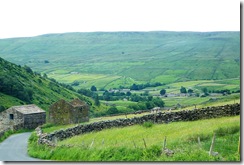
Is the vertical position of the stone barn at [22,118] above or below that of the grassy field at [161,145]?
below

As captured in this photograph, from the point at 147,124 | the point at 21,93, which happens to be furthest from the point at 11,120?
the point at 147,124

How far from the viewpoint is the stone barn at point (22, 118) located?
45112 mm

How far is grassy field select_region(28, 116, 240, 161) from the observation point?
1630 centimetres

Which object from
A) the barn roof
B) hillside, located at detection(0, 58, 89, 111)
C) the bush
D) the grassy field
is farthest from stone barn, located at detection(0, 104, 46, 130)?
the grassy field

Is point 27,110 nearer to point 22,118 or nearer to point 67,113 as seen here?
point 22,118

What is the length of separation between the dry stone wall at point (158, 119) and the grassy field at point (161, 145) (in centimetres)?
90

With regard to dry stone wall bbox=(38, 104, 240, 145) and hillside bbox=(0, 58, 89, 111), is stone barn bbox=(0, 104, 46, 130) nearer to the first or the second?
hillside bbox=(0, 58, 89, 111)

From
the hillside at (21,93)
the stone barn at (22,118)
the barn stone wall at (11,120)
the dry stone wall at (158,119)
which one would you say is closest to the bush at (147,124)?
the dry stone wall at (158,119)

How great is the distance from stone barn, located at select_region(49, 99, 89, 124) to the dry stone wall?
15804 mm

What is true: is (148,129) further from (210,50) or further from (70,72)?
(70,72)

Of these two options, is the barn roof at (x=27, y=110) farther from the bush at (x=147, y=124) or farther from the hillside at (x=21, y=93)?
the bush at (x=147, y=124)

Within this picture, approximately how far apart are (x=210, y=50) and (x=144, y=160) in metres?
149

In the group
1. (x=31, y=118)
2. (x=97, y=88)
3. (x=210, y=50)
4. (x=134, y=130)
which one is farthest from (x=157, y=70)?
(x=134, y=130)

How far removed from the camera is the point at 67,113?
43.5 m
